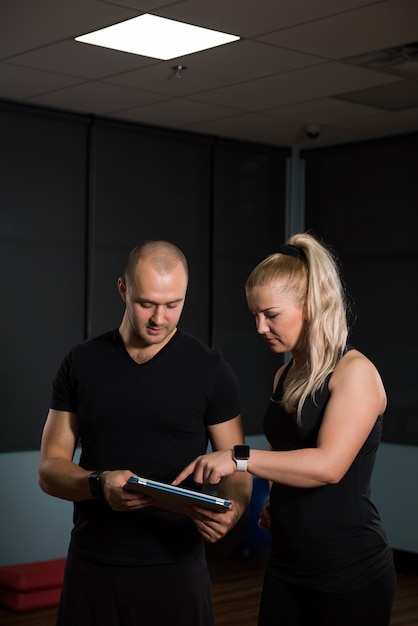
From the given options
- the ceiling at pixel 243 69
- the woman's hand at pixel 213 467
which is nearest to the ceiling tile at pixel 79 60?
the ceiling at pixel 243 69

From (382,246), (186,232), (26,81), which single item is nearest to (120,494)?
(26,81)

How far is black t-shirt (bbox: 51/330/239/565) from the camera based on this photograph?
244cm

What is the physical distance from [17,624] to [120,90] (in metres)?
2.84

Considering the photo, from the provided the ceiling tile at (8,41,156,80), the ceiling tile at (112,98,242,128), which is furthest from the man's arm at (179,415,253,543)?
the ceiling tile at (112,98,242,128)

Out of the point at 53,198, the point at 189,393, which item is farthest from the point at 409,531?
the point at 189,393

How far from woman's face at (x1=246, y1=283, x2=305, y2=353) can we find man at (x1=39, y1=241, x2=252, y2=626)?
0.72ft

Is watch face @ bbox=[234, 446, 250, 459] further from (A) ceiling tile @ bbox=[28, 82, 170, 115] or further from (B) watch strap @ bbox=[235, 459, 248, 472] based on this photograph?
(A) ceiling tile @ bbox=[28, 82, 170, 115]

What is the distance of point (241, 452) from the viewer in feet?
7.22

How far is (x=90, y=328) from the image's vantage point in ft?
19.7

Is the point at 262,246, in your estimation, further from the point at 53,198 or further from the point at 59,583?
the point at 59,583

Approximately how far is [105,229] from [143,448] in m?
3.75

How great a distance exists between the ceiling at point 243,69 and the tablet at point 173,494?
7.24 feet

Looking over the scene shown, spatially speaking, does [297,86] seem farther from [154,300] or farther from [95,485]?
[95,485]

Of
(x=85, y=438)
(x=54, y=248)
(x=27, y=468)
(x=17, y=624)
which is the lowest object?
(x=17, y=624)
